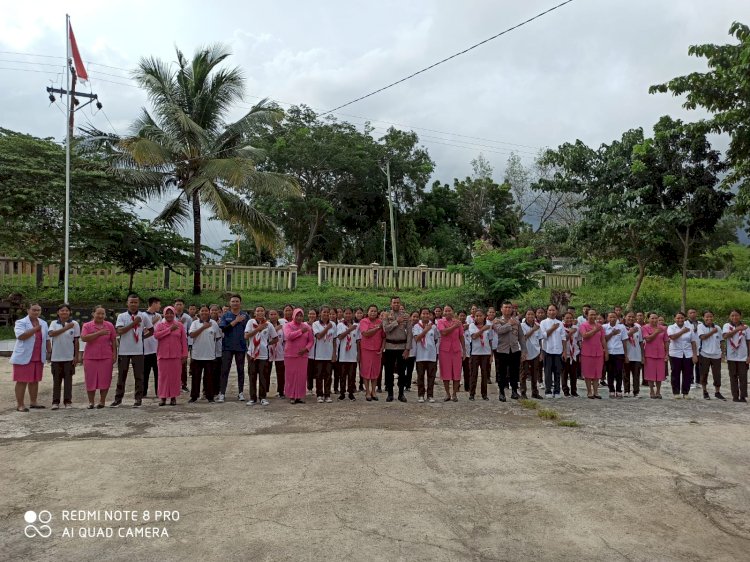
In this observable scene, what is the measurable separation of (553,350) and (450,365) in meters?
1.80

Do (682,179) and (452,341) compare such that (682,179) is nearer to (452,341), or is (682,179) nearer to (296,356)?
(452,341)

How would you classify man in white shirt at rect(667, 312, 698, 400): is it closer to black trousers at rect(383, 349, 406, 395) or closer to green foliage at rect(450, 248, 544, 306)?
black trousers at rect(383, 349, 406, 395)

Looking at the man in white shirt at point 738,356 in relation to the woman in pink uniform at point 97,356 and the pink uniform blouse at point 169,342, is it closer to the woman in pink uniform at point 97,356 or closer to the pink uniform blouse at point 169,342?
the pink uniform blouse at point 169,342

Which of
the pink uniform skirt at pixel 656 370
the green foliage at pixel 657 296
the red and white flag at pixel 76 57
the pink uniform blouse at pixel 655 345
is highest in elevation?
the red and white flag at pixel 76 57

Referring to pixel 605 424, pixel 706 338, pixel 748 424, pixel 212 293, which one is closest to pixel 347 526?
pixel 605 424

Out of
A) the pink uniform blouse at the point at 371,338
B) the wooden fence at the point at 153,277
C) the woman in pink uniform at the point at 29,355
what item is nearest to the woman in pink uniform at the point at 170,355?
the woman in pink uniform at the point at 29,355

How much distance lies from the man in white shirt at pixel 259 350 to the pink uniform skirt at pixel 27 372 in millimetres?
2918

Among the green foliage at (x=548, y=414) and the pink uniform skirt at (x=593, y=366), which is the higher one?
the pink uniform skirt at (x=593, y=366)

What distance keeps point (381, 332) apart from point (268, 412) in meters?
2.24

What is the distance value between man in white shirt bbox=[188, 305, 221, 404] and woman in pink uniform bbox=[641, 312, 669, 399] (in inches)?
288

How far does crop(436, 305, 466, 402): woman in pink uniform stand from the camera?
366 inches

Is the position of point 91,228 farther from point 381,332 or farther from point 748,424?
point 748,424

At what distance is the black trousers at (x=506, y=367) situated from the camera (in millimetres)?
9336

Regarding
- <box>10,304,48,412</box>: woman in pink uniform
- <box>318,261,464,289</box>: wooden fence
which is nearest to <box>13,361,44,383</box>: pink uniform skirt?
<box>10,304,48,412</box>: woman in pink uniform
